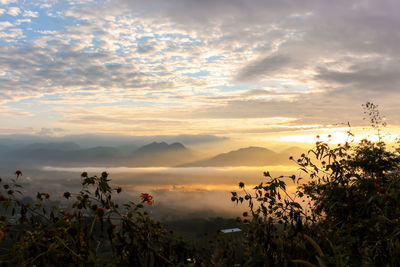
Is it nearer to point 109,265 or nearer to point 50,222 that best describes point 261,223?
point 109,265

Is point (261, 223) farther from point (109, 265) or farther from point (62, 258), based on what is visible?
point (62, 258)

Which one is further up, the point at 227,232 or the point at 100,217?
the point at 100,217

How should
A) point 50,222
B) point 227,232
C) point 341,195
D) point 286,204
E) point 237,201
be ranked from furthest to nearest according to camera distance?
point 227,232, point 341,195, point 237,201, point 286,204, point 50,222

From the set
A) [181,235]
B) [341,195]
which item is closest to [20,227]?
[181,235]

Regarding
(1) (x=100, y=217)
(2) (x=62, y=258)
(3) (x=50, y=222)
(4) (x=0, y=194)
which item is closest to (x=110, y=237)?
(1) (x=100, y=217)

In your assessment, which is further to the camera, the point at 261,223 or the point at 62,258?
the point at 261,223

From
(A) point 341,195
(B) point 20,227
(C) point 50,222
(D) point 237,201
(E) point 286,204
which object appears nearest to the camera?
(C) point 50,222

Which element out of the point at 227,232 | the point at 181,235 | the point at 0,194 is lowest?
the point at 227,232

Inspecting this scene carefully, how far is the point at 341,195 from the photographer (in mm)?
6703

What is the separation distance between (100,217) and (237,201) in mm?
2519

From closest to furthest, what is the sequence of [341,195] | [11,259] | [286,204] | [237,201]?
[11,259]
[286,204]
[237,201]
[341,195]

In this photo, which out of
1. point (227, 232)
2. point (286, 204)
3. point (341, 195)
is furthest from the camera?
point (227, 232)

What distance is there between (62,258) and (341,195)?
5740 mm

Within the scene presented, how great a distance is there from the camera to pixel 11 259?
359cm
